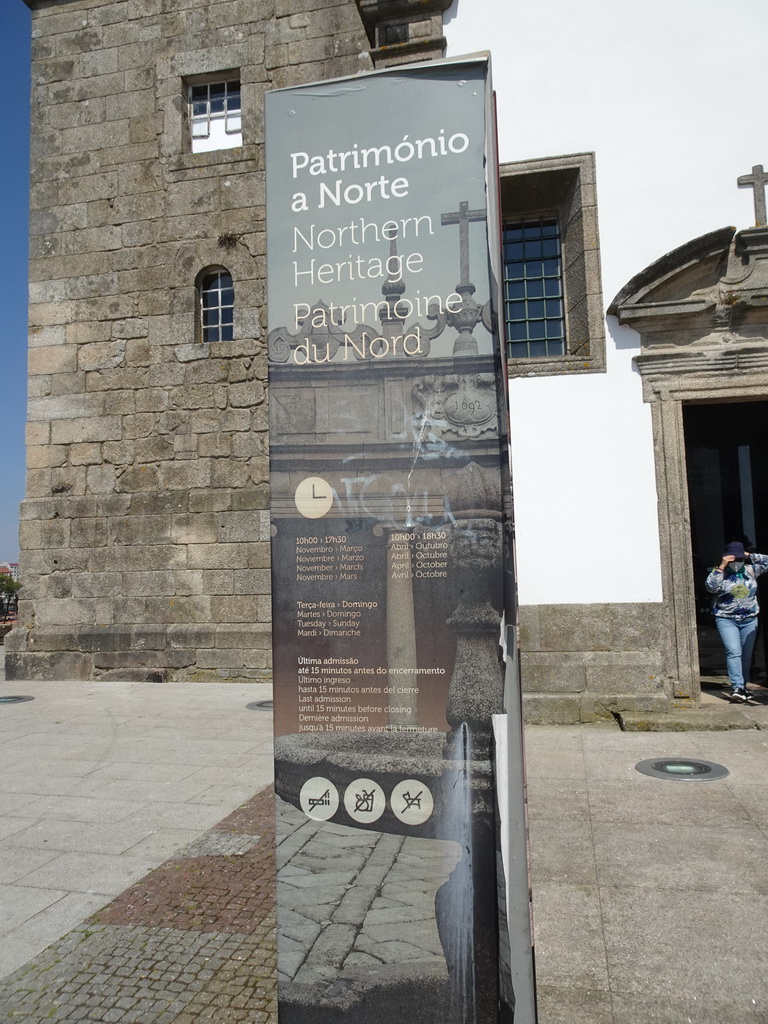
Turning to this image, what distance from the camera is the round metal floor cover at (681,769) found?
4676 mm

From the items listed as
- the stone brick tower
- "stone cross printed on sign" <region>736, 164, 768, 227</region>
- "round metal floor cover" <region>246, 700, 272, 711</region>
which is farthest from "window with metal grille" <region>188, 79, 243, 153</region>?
"round metal floor cover" <region>246, 700, 272, 711</region>

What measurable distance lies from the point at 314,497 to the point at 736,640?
5.65m

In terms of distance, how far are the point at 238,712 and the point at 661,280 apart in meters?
5.19

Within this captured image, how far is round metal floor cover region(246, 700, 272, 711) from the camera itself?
714 centimetres

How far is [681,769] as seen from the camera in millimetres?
4832

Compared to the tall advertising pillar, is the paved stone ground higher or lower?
lower

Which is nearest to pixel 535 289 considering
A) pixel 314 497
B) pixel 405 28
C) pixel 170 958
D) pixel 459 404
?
pixel 405 28

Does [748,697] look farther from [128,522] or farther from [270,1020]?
[128,522]

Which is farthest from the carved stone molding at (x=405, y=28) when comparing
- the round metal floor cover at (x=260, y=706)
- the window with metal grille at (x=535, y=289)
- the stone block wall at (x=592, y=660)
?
the round metal floor cover at (x=260, y=706)

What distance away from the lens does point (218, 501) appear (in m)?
8.84

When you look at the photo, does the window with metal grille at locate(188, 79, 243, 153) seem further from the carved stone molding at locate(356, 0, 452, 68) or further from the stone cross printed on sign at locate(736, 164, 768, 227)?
the stone cross printed on sign at locate(736, 164, 768, 227)

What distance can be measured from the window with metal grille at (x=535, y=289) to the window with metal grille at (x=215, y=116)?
13.9 feet

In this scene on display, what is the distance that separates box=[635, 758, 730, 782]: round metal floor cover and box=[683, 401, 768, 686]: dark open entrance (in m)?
3.67

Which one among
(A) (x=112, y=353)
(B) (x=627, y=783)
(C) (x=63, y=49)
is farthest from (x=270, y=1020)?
(C) (x=63, y=49)
